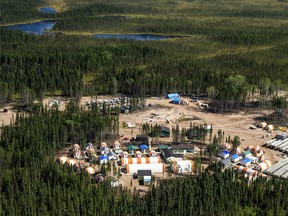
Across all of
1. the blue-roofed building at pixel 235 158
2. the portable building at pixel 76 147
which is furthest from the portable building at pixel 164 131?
the portable building at pixel 76 147

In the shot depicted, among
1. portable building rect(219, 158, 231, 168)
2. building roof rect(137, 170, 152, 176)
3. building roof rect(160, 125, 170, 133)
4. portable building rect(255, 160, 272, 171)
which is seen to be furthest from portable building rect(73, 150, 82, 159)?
portable building rect(255, 160, 272, 171)

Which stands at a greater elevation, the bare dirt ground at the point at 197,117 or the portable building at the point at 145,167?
the bare dirt ground at the point at 197,117

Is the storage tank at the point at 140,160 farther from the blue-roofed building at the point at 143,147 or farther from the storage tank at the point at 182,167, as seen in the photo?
the blue-roofed building at the point at 143,147

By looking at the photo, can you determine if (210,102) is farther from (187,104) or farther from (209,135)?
(209,135)

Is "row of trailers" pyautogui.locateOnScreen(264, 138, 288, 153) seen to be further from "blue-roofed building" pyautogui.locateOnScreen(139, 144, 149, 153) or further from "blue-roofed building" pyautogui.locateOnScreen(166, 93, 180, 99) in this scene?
"blue-roofed building" pyautogui.locateOnScreen(166, 93, 180, 99)

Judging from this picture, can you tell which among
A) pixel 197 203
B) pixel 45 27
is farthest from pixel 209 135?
pixel 45 27

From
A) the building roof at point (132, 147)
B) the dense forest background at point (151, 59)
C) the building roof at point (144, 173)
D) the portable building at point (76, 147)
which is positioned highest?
the dense forest background at point (151, 59)

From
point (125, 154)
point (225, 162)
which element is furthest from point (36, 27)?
point (225, 162)
